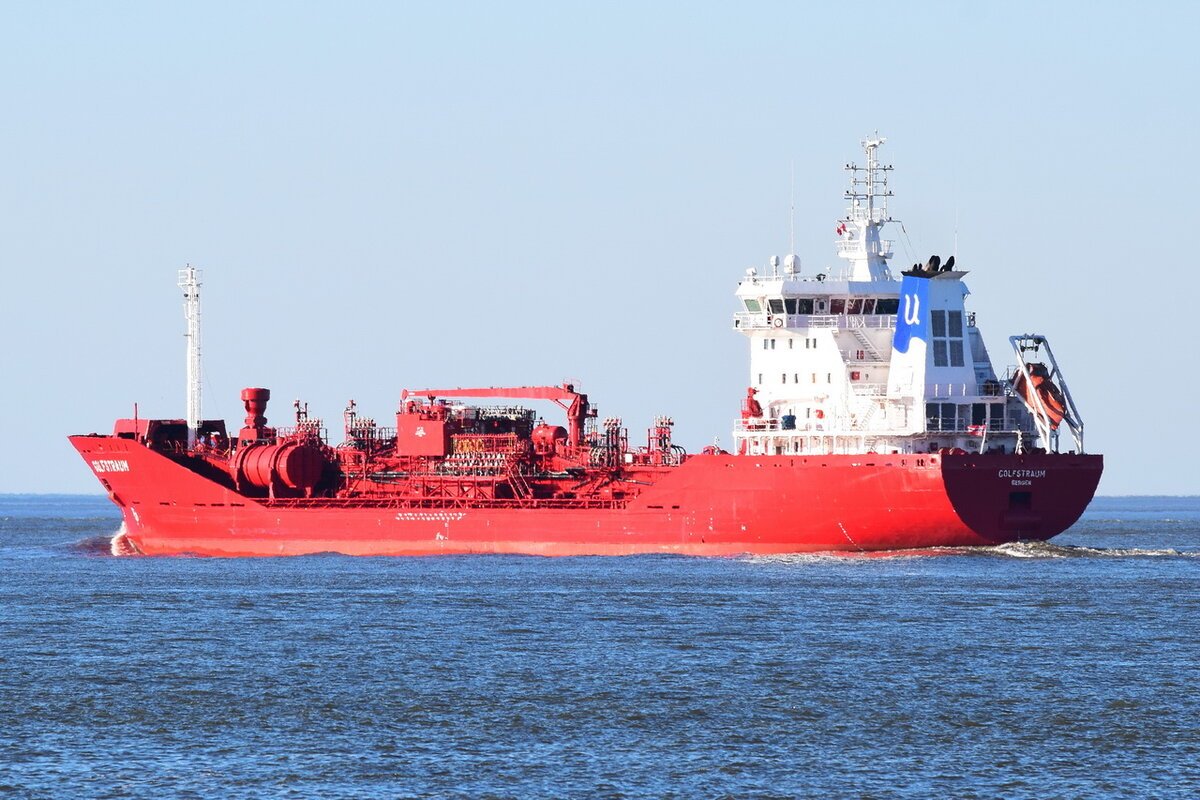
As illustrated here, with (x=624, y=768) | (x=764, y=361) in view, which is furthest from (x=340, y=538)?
(x=624, y=768)

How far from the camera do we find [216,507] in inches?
2115

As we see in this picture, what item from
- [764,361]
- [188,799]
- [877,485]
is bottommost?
[188,799]

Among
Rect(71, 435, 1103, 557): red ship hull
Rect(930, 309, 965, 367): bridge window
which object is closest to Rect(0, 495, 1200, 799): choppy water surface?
Rect(71, 435, 1103, 557): red ship hull

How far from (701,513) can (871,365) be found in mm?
5723

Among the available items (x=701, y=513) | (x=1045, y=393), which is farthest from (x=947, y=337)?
(x=701, y=513)

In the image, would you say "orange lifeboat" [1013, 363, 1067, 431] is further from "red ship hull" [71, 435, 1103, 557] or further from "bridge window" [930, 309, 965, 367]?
"bridge window" [930, 309, 965, 367]

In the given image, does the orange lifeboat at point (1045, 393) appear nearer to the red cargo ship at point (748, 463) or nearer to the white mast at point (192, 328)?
the red cargo ship at point (748, 463)

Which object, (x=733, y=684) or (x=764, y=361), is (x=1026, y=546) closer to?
(x=764, y=361)

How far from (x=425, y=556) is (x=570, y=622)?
17579 millimetres

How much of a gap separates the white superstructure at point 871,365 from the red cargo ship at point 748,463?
54mm

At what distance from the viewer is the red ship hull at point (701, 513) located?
4275 cm

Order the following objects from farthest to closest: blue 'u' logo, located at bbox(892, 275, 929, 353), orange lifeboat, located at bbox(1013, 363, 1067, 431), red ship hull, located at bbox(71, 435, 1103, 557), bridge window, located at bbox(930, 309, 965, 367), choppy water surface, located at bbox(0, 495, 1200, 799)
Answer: bridge window, located at bbox(930, 309, 965, 367) < blue 'u' logo, located at bbox(892, 275, 929, 353) < orange lifeboat, located at bbox(1013, 363, 1067, 431) < red ship hull, located at bbox(71, 435, 1103, 557) < choppy water surface, located at bbox(0, 495, 1200, 799)

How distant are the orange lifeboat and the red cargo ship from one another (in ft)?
0.23

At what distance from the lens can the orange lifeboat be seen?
44000mm
